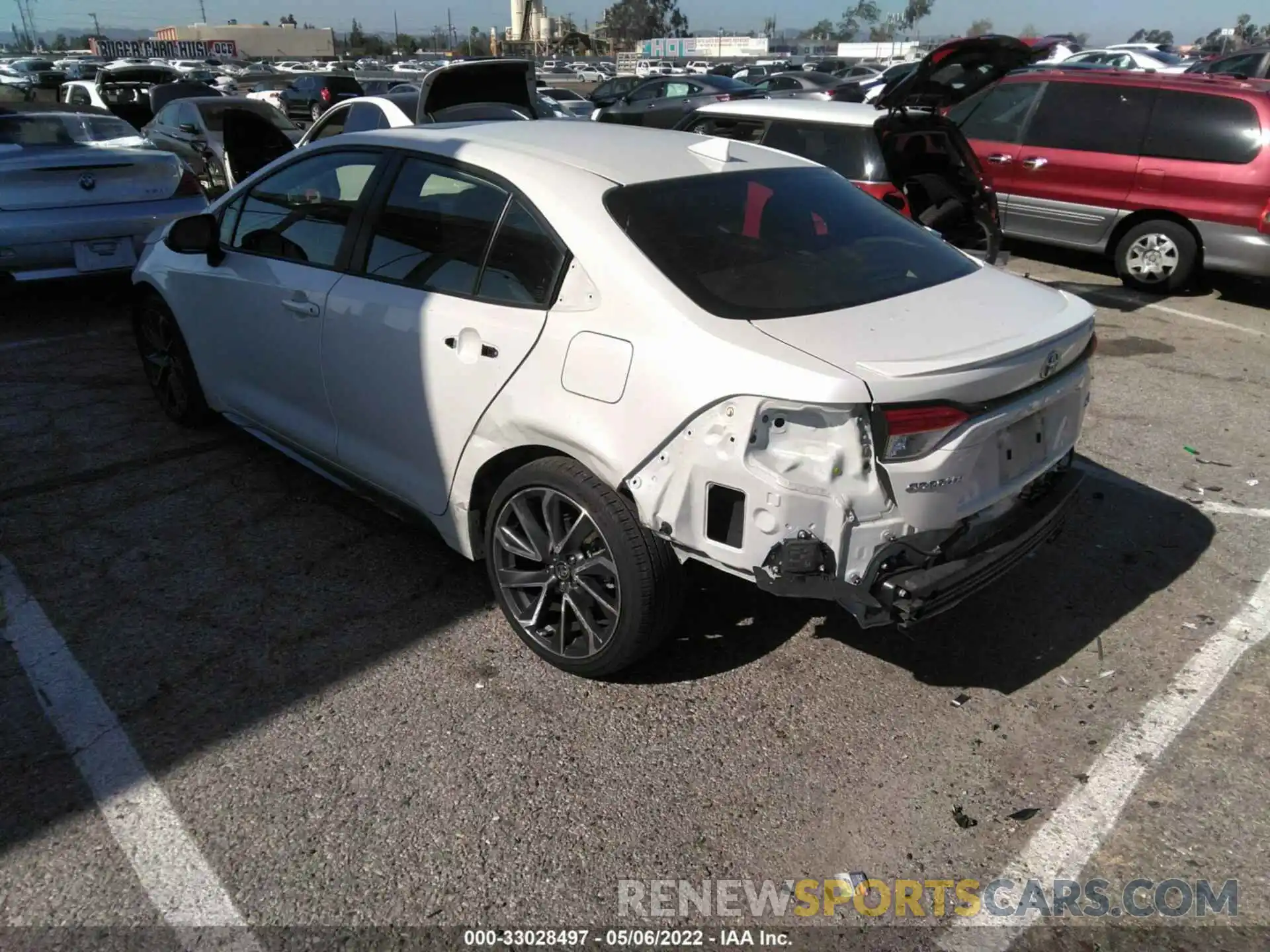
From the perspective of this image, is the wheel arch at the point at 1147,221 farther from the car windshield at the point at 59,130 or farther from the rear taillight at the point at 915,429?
the car windshield at the point at 59,130

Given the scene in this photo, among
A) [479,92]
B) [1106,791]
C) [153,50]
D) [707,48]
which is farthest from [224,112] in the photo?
[707,48]

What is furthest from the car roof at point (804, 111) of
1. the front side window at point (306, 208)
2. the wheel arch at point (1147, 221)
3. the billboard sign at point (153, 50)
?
the billboard sign at point (153, 50)

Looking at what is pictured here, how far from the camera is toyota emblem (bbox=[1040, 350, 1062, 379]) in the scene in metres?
2.81

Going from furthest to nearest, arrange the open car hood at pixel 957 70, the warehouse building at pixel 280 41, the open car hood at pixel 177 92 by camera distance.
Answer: the warehouse building at pixel 280 41, the open car hood at pixel 177 92, the open car hood at pixel 957 70

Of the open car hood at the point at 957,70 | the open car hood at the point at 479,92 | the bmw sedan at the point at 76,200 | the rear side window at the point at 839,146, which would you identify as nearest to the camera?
the open car hood at the point at 957,70

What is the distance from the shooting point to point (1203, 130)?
25.4 ft

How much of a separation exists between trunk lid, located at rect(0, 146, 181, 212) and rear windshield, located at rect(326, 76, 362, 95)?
1756 cm

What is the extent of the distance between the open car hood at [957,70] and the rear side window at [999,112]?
289 cm

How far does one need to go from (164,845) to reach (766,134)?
648 cm

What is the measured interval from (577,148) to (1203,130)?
22.3ft

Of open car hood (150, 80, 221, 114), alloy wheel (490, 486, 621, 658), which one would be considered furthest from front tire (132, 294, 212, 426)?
open car hood (150, 80, 221, 114)

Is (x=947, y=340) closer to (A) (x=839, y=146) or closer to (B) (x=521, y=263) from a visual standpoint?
(B) (x=521, y=263)

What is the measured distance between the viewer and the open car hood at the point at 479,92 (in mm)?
8945

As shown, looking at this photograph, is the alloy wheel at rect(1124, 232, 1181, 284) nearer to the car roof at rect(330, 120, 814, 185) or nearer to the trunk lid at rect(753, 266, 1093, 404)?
the car roof at rect(330, 120, 814, 185)
